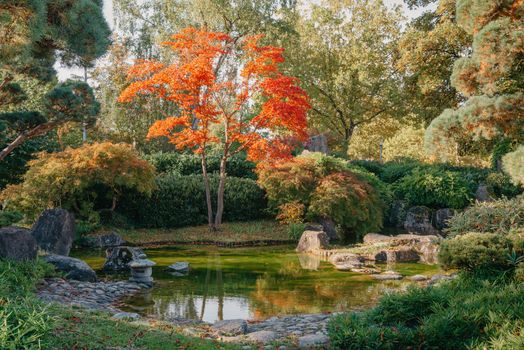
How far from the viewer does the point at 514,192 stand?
18.5 meters

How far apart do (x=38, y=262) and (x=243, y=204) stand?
30.5ft

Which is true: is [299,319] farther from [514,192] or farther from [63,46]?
[514,192]

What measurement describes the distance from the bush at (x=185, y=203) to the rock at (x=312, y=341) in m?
10.8

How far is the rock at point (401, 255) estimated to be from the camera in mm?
11594

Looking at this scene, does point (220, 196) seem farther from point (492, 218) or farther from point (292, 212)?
point (492, 218)

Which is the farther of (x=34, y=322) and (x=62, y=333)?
(x=62, y=333)

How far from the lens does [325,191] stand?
15250mm

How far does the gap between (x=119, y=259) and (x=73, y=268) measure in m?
1.42

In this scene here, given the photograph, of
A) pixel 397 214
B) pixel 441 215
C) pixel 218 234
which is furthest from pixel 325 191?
pixel 441 215

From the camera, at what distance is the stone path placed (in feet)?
23.2

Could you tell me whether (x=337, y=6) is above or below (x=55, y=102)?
above

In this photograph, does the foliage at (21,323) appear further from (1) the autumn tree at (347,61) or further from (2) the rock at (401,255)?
(1) the autumn tree at (347,61)

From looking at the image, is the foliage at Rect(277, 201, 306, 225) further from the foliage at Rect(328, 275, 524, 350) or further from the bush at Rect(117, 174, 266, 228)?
the foliage at Rect(328, 275, 524, 350)

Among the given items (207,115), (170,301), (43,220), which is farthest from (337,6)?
(170,301)
